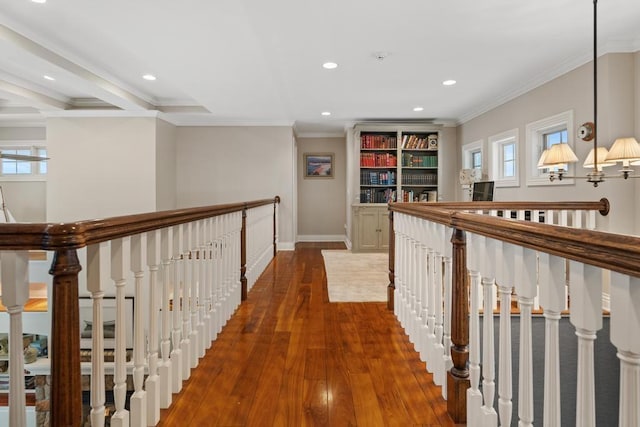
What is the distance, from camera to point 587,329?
744 millimetres

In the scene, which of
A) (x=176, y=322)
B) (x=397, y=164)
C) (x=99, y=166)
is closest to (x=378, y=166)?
(x=397, y=164)

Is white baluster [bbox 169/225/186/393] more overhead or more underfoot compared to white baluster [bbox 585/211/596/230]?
more underfoot

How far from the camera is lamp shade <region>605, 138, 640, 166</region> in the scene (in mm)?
2938

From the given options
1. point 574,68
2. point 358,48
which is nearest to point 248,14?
point 358,48

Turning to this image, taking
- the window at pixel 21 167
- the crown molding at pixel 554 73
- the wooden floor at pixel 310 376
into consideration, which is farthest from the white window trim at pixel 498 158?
the window at pixel 21 167

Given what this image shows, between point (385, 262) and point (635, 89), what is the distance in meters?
3.45

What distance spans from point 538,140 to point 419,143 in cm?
235

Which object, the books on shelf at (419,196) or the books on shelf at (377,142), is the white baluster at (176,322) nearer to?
the books on shelf at (377,142)

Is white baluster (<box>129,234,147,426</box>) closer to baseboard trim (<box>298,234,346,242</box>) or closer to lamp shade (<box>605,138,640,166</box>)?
lamp shade (<box>605,138,640,166</box>)

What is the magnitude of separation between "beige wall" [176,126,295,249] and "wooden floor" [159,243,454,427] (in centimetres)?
421

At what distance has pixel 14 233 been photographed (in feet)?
2.93

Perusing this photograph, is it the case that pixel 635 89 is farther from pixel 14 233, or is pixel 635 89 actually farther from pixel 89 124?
pixel 89 124

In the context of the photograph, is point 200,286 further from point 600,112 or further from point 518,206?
point 600,112

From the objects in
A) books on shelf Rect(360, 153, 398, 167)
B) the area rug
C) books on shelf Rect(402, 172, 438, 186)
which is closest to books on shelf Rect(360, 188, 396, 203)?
books on shelf Rect(402, 172, 438, 186)
